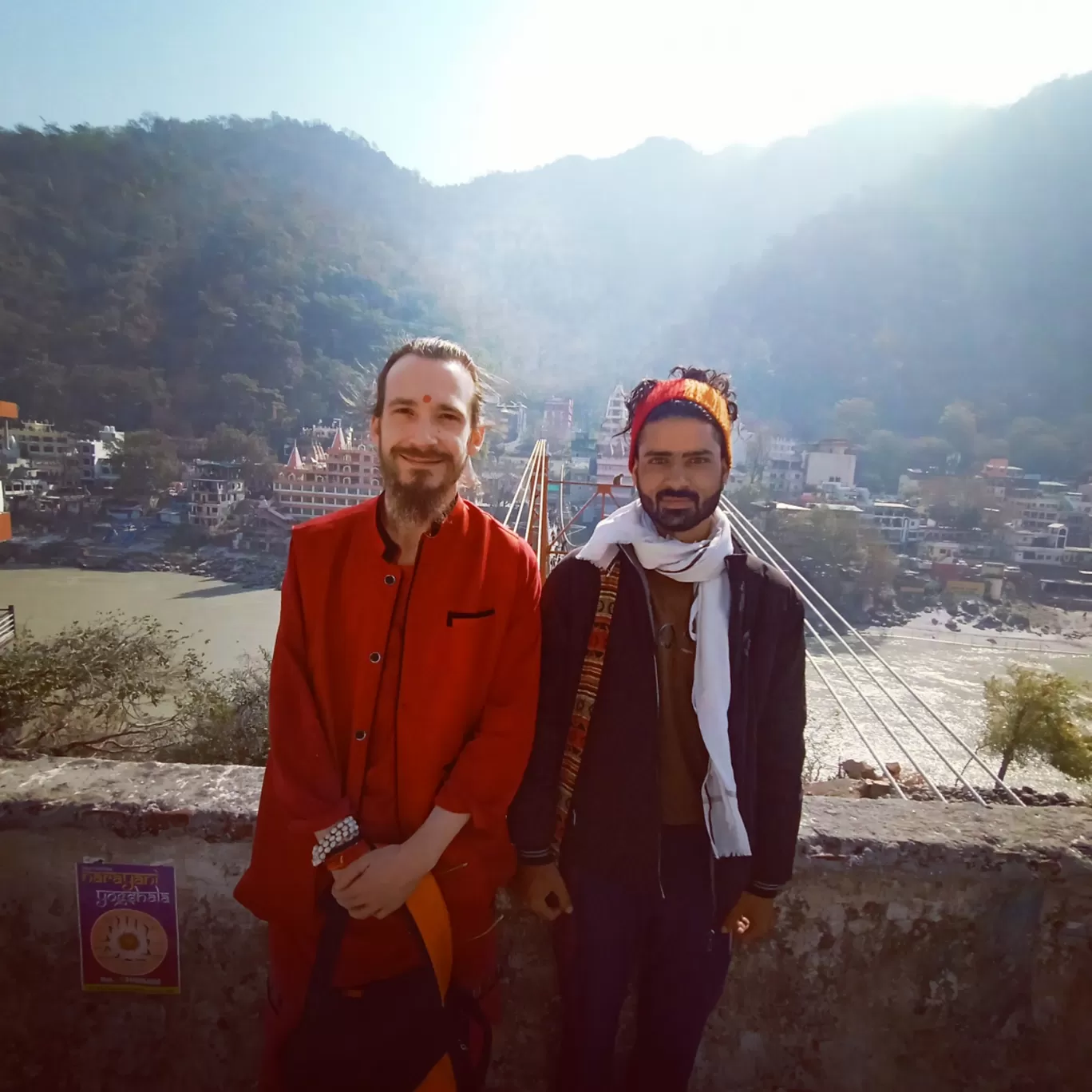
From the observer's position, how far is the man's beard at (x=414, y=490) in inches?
39.1

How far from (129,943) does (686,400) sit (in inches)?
50.7

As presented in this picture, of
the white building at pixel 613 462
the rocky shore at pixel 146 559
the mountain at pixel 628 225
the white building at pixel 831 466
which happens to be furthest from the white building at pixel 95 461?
the mountain at pixel 628 225

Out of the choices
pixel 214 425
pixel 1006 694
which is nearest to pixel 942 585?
pixel 1006 694

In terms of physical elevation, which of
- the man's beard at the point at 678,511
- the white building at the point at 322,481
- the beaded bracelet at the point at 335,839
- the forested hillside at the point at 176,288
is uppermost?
the forested hillside at the point at 176,288

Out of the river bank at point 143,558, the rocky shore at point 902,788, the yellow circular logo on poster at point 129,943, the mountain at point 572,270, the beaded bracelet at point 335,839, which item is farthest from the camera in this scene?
the mountain at point 572,270

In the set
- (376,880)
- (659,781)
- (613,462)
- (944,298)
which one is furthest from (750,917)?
(944,298)

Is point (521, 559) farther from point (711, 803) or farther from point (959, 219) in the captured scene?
point (959, 219)

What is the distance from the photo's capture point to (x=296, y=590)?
0.98m

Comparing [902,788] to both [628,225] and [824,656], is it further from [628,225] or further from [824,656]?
[628,225]

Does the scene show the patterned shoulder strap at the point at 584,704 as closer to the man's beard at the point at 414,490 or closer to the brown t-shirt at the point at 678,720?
the brown t-shirt at the point at 678,720

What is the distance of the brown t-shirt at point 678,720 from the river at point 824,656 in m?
14.0

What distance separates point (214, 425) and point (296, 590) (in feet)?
135

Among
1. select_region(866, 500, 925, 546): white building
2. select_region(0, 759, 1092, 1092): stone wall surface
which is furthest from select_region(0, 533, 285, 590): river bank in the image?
select_region(866, 500, 925, 546): white building

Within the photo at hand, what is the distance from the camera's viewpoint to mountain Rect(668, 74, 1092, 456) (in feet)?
165
